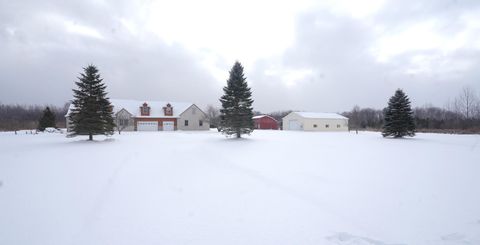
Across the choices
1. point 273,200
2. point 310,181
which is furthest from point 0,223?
point 310,181

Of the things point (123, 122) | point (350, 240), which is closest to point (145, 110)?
point (123, 122)


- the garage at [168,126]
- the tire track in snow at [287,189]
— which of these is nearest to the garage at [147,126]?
the garage at [168,126]

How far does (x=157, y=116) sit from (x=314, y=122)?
32.4 m

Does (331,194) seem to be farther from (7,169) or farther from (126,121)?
(126,121)

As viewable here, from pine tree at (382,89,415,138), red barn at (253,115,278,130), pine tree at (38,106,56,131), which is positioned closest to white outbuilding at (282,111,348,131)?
red barn at (253,115,278,130)

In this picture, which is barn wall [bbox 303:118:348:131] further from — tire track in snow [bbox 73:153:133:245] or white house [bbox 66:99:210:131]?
tire track in snow [bbox 73:153:133:245]

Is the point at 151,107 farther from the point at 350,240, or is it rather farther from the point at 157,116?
the point at 350,240

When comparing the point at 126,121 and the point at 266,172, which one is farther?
the point at 126,121

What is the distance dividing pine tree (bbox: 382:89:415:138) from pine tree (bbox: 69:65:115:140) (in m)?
30.4

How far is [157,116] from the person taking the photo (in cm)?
4197

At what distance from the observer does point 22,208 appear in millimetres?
5637

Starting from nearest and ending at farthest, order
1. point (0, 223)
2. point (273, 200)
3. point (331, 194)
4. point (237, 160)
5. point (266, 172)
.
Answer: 1. point (0, 223)
2. point (273, 200)
3. point (331, 194)
4. point (266, 172)
5. point (237, 160)

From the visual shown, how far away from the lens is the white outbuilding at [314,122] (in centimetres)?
4941

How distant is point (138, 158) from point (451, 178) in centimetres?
1365
